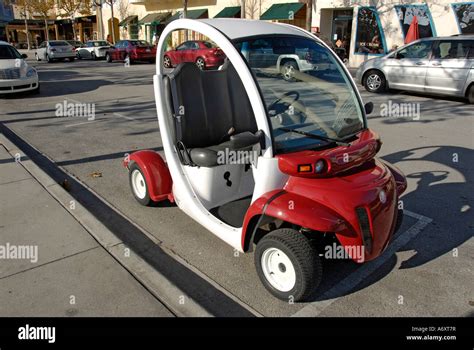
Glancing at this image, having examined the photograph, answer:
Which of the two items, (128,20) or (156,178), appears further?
(128,20)

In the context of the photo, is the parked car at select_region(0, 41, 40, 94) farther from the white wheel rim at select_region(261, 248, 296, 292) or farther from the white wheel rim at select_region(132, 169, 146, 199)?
the white wheel rim at select_region(261, 248, 296, 292)

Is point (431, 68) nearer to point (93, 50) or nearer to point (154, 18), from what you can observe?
point (93, 50)

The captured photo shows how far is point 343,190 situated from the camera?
8.72 ft

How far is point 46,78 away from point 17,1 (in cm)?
4349

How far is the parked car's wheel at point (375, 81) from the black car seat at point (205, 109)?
9.35 meters

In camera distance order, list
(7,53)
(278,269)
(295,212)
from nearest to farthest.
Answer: (295,212), (278,269), (7,53)

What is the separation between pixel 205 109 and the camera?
3.46 m

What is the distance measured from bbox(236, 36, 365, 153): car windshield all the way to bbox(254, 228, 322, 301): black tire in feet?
2.08

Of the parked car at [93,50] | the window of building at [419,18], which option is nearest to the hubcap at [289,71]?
the window of building at [419,18]

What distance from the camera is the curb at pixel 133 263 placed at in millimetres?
2684

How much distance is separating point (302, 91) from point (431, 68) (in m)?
8.86

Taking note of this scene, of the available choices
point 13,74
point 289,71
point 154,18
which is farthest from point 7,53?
point 154,18
